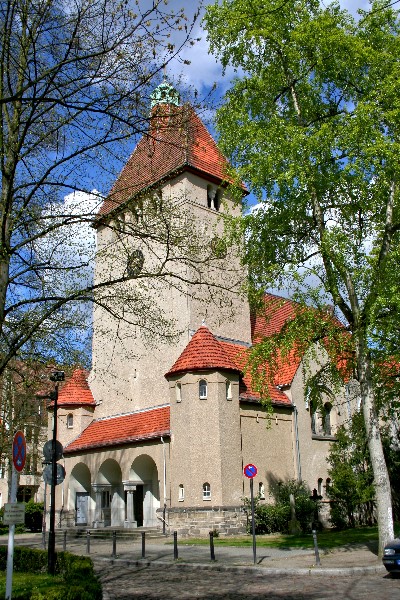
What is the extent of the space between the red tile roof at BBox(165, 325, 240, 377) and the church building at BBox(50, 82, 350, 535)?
0.06 metres

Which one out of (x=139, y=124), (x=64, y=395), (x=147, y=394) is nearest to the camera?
(x=139, y=124)

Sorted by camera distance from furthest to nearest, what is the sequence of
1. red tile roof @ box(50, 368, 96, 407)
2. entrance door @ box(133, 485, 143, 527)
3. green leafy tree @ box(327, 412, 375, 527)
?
1. red tile roof @ box(50, 368, 96, 407)
2. entrance door @ box(133, 485, 143, 527)
3. green leafy tree @ box(327, 412, 375, 527)

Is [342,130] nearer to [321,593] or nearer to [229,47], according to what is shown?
[229,47]

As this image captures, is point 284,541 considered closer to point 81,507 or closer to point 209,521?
point 209,521

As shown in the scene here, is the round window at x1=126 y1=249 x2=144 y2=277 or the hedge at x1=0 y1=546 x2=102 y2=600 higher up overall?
the round window at x1=126 y1=249 x2=144 y2=277

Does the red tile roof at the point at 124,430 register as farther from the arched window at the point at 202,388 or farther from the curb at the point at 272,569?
the curb at the point at 272,569

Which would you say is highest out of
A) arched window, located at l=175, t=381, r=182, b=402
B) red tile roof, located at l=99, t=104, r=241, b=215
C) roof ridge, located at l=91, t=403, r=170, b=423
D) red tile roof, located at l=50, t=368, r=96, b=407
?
red tile roof, located at l=99, t=104, r=241, b=215

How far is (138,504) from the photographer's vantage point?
28.4 meters

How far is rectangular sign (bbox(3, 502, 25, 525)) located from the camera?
26.1ft

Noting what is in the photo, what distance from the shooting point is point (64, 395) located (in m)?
31.4

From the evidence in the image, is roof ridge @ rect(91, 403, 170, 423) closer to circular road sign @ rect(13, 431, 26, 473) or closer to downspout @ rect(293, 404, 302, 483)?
downspout @ rect(293, 404, 302, 483)

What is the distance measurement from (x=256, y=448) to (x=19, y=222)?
18.1 m

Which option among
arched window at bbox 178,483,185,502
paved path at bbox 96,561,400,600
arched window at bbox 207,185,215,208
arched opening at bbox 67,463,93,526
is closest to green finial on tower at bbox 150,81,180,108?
paved path at bbox 96,561,400,600

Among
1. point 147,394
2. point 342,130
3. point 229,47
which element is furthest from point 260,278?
point 147,394
